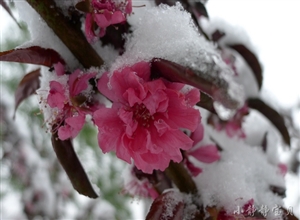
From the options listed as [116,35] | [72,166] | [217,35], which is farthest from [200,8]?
[72,166]

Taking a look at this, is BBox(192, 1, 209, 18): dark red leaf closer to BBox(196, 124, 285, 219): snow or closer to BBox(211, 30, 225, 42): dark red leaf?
BBox(211, 30, 225, 42): dark red leaf

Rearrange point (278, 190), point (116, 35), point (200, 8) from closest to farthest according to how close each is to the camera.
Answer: point (116, 35) < point (278, 190) < point (200, 8)

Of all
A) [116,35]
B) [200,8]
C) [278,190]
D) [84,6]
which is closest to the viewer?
[84,6]

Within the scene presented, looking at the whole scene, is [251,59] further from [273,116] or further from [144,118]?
[144,118]

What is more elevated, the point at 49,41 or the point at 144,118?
the point at 49,41

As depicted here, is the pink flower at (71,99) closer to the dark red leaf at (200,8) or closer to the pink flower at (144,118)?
the pink flower at (144,118)

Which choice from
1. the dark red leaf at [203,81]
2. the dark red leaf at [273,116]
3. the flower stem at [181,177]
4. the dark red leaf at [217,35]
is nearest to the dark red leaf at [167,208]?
the flower stem at [181,177]

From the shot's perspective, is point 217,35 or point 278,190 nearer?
point 278,190
